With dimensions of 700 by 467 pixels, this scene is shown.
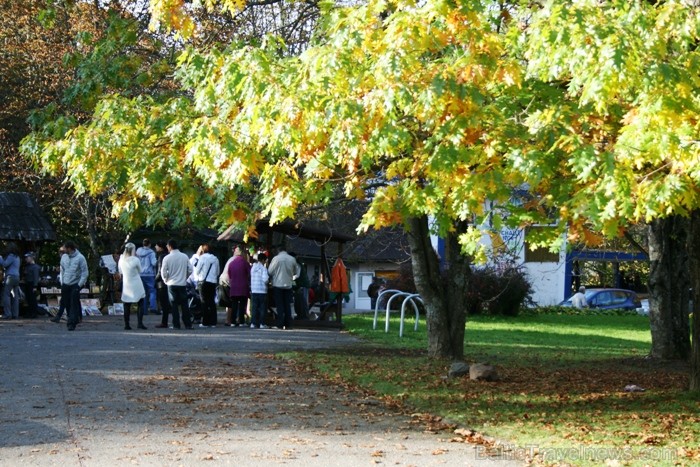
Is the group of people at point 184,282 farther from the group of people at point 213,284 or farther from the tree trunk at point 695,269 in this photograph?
the tree trunk at point 695,269

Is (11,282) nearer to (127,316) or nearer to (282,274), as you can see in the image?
(127,316)

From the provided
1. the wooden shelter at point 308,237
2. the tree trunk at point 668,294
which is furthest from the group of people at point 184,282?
the tree trunk at point 668,294

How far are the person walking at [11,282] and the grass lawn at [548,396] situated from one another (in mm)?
8610

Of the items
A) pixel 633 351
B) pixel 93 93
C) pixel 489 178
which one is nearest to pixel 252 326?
pixel 633 351

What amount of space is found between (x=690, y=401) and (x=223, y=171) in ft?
18.0

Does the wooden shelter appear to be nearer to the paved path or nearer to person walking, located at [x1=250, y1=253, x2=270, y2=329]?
person walking, located at [x1=250, y1=253, x2=270, y2=329]

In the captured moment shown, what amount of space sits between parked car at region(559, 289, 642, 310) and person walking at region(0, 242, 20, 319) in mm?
30369

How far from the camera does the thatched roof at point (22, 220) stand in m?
27.1

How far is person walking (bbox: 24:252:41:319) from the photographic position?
85.4 ft

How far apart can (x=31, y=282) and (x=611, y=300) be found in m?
32.2

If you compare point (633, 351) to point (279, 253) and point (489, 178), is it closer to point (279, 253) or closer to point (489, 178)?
point (279, 253)

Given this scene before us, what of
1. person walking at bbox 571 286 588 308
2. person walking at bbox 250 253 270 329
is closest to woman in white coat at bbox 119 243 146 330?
person walking at bbox 250 253 270 329

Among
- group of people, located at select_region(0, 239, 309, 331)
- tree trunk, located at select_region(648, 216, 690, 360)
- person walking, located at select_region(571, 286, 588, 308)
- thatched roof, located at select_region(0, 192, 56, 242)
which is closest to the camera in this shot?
tree trunk, located at select_region(648, 216, 690, 360)

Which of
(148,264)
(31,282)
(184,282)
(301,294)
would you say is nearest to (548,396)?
(184,282)
